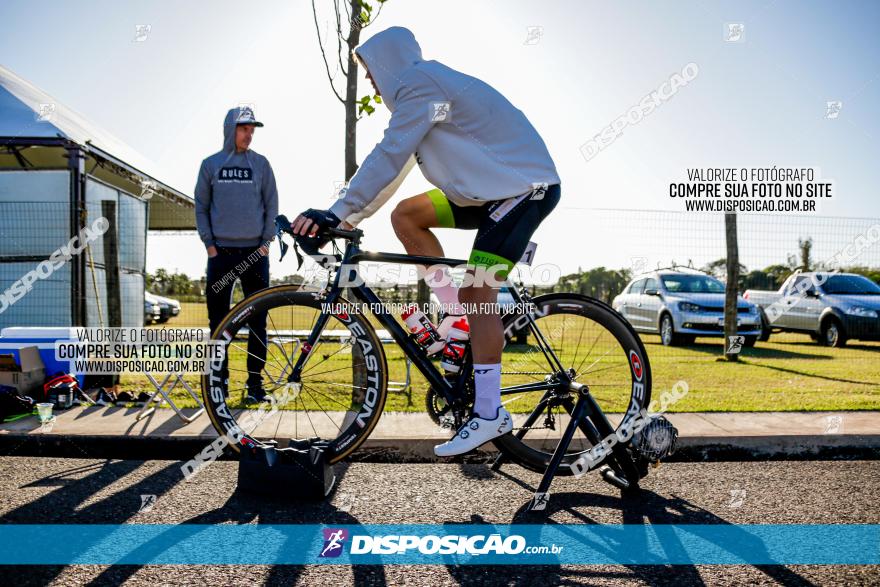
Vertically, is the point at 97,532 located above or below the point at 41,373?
below

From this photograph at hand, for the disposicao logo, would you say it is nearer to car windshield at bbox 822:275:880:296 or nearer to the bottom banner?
the bottom banner

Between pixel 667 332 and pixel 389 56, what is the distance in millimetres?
11278

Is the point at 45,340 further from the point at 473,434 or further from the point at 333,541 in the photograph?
the point at 473,434

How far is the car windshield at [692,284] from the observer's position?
13.0m

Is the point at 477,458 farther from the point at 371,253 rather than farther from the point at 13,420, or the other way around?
the point at 13,420

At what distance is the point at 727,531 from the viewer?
2557mm

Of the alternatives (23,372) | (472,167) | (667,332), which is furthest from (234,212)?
(667,332)

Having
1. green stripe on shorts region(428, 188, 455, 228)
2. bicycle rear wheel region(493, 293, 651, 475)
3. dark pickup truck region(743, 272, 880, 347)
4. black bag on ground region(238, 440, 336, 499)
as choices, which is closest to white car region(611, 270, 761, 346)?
dark pickup truck region(743, 272, 880, 347)

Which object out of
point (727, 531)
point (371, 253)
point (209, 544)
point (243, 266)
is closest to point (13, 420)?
point (243, 266)

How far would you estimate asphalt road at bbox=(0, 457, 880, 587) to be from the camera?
2.11 meters

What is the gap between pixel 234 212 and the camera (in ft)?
17.3

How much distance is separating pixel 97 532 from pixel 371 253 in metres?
1.66

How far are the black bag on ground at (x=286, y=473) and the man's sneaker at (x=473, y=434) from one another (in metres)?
0.56

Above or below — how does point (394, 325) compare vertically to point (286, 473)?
above
